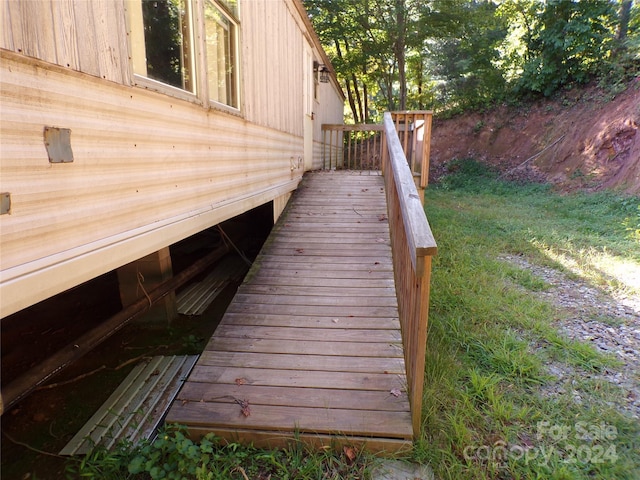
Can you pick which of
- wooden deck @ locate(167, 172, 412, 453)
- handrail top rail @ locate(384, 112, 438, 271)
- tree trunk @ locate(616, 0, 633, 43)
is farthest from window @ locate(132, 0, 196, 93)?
tree trunk @ locate(616, 0, 633, 43)

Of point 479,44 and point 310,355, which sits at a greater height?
point 479,44

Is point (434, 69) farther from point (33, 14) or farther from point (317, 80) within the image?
point (33, 14)

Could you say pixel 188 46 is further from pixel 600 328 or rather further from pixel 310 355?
pixel 600 328

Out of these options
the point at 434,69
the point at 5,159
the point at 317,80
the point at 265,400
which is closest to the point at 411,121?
the point at 317,80

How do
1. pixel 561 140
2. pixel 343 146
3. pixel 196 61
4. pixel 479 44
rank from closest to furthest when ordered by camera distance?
pixel 196 61 → pixel 343 146 → pixel 561 140 → pixel 479 44

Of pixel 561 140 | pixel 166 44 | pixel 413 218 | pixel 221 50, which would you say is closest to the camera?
pixel 413 218

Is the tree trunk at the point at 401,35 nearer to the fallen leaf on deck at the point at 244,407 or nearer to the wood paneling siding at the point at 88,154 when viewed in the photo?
the wood paneling siding at the point at 88,154

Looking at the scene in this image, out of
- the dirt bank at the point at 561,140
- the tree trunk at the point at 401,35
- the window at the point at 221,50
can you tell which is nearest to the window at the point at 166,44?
the window at the point at 221,50

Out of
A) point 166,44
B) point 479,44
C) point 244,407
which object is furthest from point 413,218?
point 479,44

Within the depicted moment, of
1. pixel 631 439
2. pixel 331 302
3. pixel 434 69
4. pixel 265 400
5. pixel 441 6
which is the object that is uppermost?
pixel 441 6

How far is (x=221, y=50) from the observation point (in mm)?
3264

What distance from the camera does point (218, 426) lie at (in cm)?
219

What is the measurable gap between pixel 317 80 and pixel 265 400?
804 centimetres

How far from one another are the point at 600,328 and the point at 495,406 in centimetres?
187
